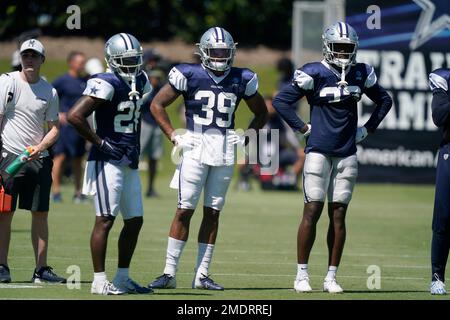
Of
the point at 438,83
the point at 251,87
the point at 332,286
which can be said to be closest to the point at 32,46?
the point at 251,87

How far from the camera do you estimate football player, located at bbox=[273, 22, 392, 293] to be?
930cm

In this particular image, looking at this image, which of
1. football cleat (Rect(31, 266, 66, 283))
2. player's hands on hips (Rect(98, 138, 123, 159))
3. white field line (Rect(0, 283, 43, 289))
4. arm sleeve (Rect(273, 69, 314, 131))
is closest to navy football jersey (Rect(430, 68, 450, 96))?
arm sleeve (Rect(273, 69, 314, 131))

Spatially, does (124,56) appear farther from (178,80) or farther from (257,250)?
(257,250)

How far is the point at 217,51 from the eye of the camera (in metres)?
9.28

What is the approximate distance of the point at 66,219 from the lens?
14523 millimetres

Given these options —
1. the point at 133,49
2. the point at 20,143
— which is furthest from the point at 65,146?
the point at 133,49

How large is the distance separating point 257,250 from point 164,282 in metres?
3.11

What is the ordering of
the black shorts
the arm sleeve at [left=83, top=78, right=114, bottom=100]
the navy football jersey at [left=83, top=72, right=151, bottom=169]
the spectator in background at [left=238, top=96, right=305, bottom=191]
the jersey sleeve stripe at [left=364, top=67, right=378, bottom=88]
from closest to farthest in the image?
the arm sleeve at [left=83, top=78, right=114, bottom=100] < the navy football jersey at [left=83, top=72, right=151, bottom=169] < the jersey sleeve stripe at [left=364, top=67, right=378, bottom=88] < the black shorts < the spectator in background at [left=238, top=96, right=305, bottom=191]

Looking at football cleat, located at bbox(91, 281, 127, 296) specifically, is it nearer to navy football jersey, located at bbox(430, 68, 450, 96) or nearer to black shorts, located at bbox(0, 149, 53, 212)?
black shorts, located at bbox(0, 149, 53, 212)

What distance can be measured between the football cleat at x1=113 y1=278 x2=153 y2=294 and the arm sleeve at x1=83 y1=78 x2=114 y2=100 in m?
1.49

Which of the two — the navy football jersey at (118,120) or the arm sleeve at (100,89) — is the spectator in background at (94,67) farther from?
the arm sleeve at (100,89)

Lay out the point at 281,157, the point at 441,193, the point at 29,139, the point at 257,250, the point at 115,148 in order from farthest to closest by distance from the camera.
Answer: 1. the point at 281,157
2. the point at 257,250
3. the point at 29,139
4. the point at 441,193
5. the point at 115,148

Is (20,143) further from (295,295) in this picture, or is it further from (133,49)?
(295,295)
